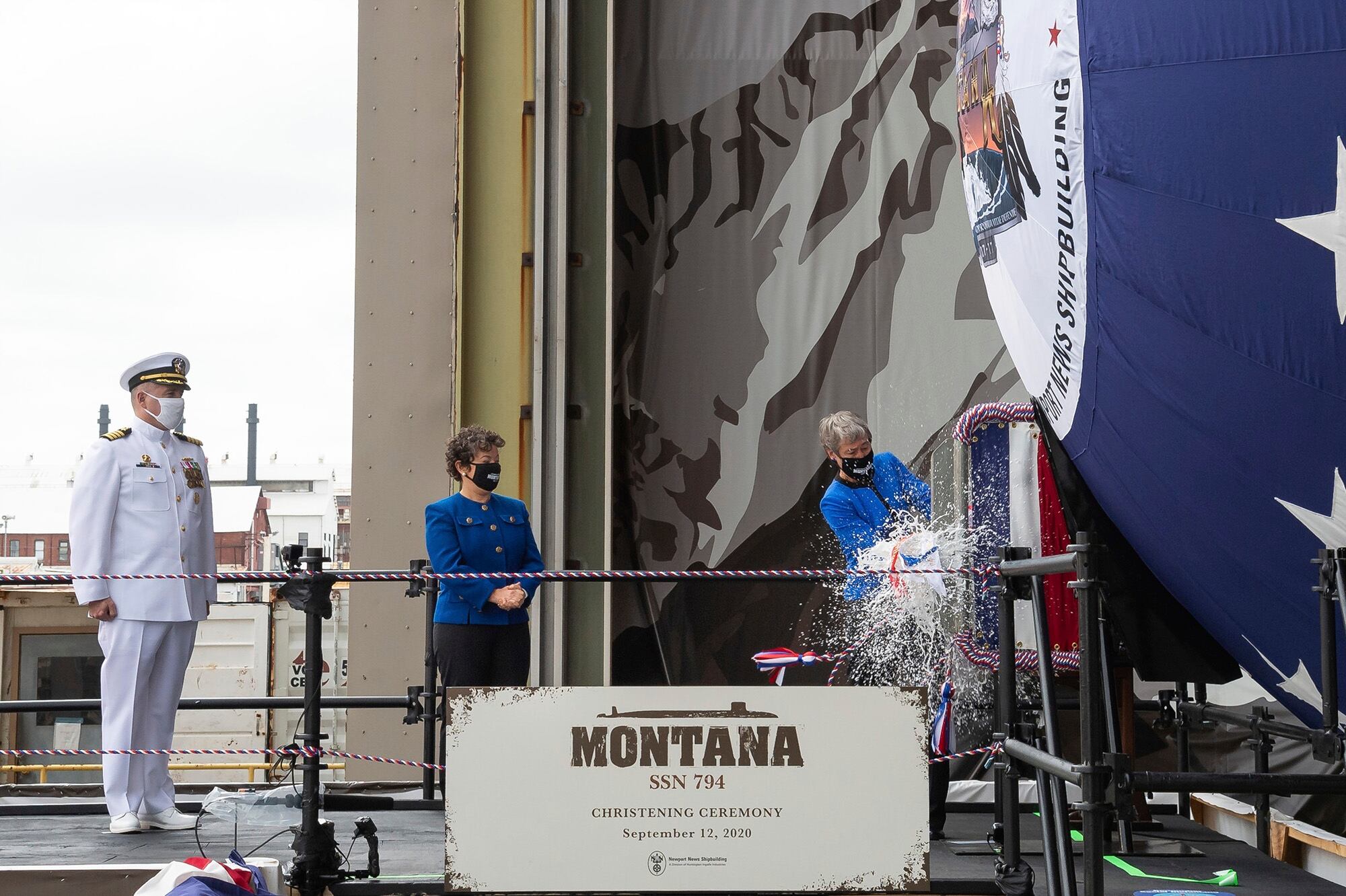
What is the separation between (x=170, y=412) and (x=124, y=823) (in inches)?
52.4

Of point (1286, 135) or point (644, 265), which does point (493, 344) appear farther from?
point (1286, 135)

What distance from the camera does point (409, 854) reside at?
12.0 feet

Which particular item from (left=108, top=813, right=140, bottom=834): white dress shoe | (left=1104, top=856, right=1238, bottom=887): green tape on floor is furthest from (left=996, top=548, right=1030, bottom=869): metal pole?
(left=108, top=813, right=140, bottom=834): white dress shoe

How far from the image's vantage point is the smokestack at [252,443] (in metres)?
42.2

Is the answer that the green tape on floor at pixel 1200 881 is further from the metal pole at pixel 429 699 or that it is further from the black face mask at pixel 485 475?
the metal pole at pixel 429 699

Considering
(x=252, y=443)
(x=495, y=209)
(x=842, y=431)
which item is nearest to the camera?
(x=842, y=431)

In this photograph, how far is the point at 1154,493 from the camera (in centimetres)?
190

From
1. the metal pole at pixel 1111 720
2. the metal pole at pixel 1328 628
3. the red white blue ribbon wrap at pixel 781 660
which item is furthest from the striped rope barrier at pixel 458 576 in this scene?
the metal pole at pixel 1328 628

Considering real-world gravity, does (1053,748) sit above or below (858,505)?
below

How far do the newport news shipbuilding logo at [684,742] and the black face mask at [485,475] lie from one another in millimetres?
1838

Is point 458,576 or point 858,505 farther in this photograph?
point 858,505

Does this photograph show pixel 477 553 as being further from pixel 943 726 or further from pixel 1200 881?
pixel 1200 881

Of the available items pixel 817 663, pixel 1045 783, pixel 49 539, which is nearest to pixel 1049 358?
pixel 1045 783

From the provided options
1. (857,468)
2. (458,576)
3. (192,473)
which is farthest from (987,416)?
(192,473)
